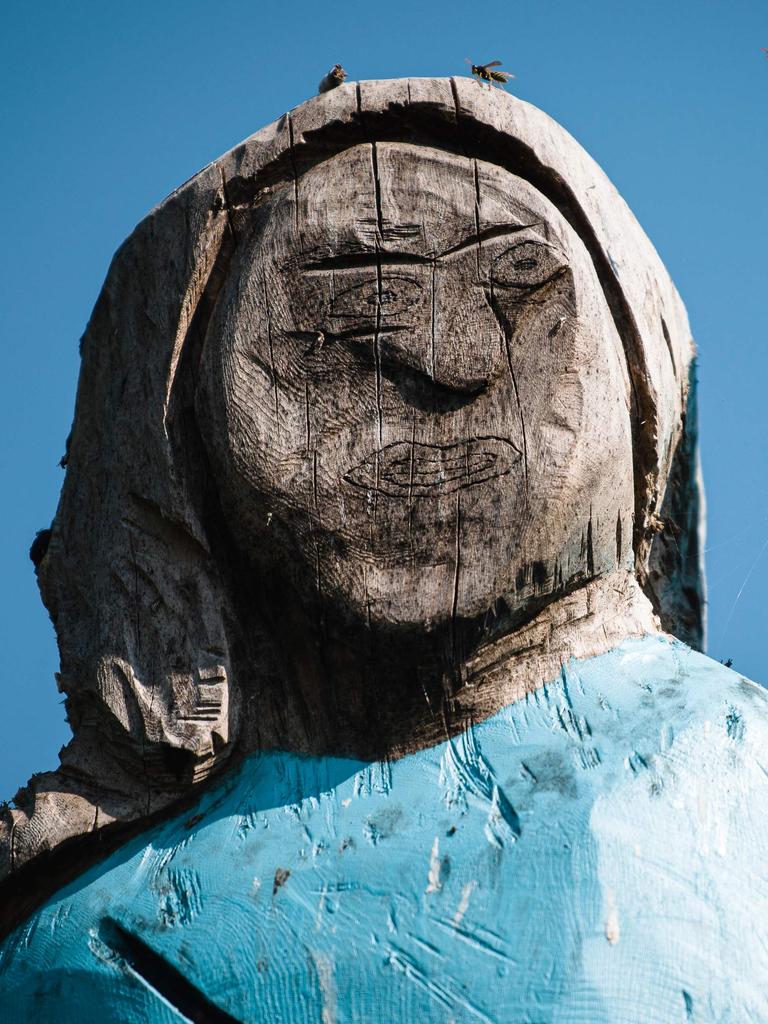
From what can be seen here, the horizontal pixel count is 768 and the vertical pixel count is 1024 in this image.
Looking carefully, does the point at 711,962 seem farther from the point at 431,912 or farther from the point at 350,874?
the point at 350,874

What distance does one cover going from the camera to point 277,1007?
8.61ft

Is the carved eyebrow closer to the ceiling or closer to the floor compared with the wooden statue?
closer to the ceiling

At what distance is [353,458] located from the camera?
9.77 feet

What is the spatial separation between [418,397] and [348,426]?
0.48ft

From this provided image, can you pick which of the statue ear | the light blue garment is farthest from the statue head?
the statue ear

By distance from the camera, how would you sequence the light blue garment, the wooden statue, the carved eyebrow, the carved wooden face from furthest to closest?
the carved eyebrow
the carved wooden face
the wooden statue
the light blue garment

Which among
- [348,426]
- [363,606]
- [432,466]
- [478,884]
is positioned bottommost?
[478,884]

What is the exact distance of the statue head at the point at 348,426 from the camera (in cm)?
295

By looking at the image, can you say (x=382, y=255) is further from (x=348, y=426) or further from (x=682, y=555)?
(x=682, y=555)

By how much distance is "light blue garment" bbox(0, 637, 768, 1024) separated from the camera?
8.25 feet

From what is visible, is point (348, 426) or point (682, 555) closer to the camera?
point (348, 426)

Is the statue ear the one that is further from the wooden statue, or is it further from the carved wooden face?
the carved wooden face

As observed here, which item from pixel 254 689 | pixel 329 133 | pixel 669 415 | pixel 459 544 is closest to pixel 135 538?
pixel 254 689

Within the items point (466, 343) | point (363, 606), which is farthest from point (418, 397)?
point (363, 606)
